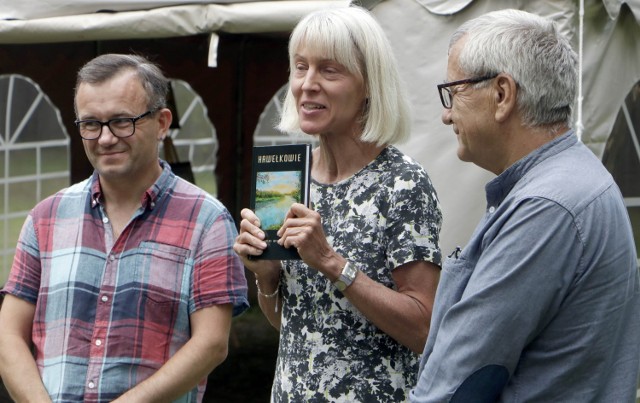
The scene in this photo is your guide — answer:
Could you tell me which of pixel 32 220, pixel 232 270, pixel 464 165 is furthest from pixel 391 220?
pixel 464 165

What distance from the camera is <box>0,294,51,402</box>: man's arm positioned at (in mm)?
2689

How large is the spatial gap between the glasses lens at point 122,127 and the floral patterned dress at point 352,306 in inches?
23.1

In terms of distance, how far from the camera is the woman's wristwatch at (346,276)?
2473 millimetres

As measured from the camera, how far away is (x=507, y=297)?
71.0 inches

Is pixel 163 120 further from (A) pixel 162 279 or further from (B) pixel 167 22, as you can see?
(B) pixel 167 22

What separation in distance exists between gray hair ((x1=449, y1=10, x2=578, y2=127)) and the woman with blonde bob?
0.67 meters

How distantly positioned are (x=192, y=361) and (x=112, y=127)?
0.68 meters

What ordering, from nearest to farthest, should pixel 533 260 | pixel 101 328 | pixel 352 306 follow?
1. pixel 533 260
2. pixel 352 306
3. pixel 101 328

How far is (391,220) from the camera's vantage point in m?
2.55

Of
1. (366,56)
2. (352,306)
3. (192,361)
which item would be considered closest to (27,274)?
(192,361)

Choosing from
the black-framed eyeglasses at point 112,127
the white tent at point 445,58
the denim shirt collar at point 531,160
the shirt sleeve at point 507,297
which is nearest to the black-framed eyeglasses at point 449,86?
the denim shirt collar at point 531,160

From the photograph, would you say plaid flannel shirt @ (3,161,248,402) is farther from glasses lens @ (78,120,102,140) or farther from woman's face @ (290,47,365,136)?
woman's face @ (290,47,365,136)

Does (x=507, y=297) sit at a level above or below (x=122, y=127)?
below

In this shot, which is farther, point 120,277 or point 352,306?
point 120,277
